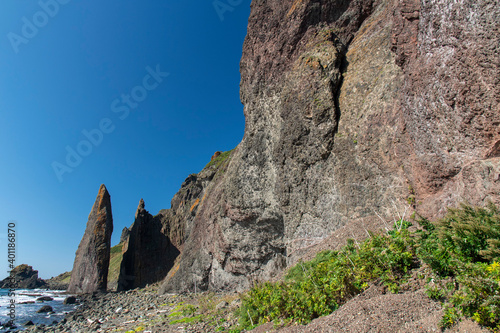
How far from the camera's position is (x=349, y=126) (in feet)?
37.1

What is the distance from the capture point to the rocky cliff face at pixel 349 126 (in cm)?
609

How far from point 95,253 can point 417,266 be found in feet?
121

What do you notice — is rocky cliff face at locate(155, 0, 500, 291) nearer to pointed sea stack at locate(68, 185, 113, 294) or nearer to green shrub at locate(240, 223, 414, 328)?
green shrub at locate(240, 223, 414, 328)

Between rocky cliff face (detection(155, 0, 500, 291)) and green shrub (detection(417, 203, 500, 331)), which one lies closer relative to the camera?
green shrub (detection(417, 203, 500, 331))

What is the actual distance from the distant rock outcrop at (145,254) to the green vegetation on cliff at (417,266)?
109 feet

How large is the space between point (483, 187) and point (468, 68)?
262 centimetres

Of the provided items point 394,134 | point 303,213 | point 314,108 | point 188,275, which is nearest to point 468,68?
point 394,134

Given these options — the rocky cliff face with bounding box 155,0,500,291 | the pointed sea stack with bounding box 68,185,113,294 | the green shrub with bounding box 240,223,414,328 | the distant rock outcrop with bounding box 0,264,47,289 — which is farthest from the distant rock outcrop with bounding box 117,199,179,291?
the green shrub with bounding box 240,223,414,328

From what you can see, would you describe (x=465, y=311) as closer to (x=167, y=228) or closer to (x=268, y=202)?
(x=268, y=202)

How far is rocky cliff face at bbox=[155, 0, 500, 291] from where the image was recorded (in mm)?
6086

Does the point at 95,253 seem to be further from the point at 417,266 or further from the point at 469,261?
the point at 469,261

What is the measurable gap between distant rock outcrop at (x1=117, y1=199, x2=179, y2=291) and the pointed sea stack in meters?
3.04

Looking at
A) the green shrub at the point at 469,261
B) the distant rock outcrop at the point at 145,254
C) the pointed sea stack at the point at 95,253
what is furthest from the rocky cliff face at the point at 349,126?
the distant rock outcrop at the point at 145,254

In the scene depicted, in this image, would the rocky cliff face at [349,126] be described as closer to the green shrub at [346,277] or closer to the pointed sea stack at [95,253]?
the green shrub at [346,277]
